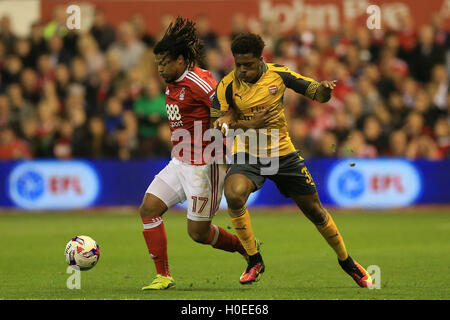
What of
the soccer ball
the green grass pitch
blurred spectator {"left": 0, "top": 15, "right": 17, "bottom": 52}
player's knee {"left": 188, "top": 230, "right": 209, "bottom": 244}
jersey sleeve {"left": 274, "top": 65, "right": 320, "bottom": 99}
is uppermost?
blurred spectator {"left": 0, "top": 15, "right": 17, "bottom": 52}

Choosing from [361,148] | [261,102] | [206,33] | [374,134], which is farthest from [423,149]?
[261,102]

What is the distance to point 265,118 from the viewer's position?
301 inches

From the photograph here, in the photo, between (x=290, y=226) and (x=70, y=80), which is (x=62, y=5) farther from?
(x=290, y=226)

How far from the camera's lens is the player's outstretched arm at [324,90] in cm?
734

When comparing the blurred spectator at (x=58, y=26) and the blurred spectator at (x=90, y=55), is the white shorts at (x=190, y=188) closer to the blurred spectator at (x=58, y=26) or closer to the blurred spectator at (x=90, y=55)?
the blurred spectator at (x=90, y=55)

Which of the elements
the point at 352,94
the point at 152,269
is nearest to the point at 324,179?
the point at 352,94

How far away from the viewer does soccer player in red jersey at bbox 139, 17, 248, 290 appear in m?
7.79

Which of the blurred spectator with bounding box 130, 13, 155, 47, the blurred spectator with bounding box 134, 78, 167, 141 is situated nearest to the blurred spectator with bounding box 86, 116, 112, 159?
the blurred spectator with bounding box 134, 78, 167, 141

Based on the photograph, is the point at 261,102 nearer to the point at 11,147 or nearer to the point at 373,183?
the point at 373,183

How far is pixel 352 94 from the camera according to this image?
16.9m

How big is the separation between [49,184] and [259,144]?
30.4 feet

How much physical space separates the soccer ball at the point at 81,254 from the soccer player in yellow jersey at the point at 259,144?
137 centimetres

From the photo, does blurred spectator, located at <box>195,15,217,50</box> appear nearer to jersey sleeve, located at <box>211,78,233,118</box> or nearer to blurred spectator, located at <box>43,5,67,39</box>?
blurred spectator, located at <box>43,5,67,39</box>

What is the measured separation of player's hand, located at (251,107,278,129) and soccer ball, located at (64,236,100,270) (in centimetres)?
191
